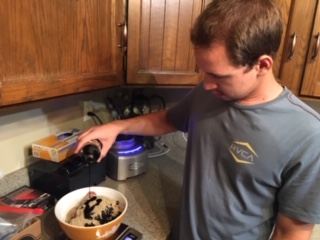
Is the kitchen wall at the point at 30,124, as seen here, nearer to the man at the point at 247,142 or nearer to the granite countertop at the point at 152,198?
the granite countertop at the point at 152,198

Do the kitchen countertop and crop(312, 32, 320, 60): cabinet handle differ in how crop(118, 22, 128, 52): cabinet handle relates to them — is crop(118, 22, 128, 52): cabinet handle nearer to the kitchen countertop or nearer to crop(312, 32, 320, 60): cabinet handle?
the kitchen countertop

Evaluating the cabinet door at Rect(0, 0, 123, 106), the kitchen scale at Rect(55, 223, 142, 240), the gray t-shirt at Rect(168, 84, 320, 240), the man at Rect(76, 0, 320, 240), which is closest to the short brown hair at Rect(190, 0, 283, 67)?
the man at Rect(76, 0, 320, 240)

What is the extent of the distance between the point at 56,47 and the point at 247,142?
0.55 metres

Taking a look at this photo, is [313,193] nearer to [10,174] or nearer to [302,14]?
[302,14]

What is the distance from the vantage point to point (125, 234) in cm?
82

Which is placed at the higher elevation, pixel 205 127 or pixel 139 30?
pixel 139 30

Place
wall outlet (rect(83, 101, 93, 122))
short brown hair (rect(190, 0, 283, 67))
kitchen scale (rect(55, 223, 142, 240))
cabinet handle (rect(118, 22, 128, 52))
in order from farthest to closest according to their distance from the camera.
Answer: wall outlet (rect(83, 101, 93, 122))
cabinet handle (rect(118, 22, 128, 52))
kitchen scale (rect(55, 223, 142, 240))
short brown hair (rect(190, 0, 283, 67))

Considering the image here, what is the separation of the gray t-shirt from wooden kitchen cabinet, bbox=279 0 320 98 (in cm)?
43

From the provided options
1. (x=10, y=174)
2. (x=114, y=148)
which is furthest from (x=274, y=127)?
(x=10, y=174)

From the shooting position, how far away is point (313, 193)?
0.61m

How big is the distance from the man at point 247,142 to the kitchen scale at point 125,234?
0.44ft

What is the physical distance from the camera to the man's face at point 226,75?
0.61 meters

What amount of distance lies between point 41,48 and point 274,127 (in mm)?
597

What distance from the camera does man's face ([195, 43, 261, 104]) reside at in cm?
61
